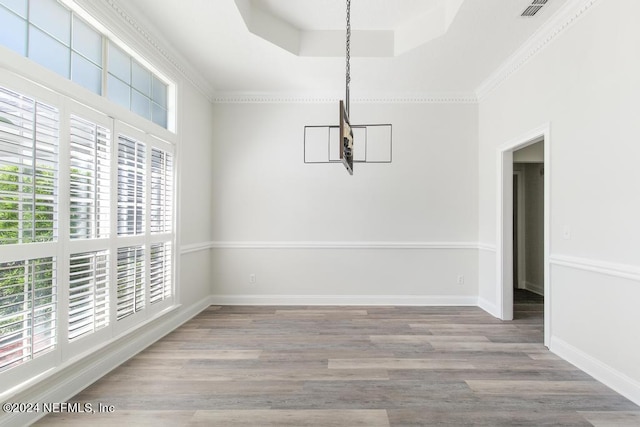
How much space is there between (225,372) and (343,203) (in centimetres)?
270

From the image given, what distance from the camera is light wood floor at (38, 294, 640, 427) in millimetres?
2041

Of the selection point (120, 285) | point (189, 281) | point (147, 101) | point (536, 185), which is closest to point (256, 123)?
point (147, 101)

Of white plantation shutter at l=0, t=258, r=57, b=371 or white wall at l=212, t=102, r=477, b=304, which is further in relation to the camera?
white wall at l=212, t=102, r=477, b=304

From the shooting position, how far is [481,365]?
9.00 ft

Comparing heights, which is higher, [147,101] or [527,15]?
[527,15]

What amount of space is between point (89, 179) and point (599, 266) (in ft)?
12.7

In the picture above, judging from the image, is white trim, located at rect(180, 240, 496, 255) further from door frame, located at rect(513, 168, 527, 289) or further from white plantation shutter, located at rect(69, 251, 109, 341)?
white plantation shutter, located at rect(69, 251, 109, 341)

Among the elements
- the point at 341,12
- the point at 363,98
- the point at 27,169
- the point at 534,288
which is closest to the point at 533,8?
the point at 341,12

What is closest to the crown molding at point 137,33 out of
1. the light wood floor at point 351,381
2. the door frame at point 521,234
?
the light wood floor at point 351,381

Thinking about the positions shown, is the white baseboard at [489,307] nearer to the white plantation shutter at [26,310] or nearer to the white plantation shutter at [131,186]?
the white plantation shutter at [131,186]

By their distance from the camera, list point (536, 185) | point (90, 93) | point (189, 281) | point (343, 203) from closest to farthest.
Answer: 1. point (90, 93)
2. point (189, 281)
3. point (343, 203)
4. point (536, 185)

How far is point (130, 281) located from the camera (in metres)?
2.88

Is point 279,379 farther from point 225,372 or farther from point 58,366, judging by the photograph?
point 58,366

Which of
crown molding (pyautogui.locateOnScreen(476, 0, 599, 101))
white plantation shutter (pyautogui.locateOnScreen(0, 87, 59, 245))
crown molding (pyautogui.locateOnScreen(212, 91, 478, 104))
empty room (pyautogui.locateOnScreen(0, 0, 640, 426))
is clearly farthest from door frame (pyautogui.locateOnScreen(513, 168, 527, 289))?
white plantation shutter (pyautogui.locateOnScreen(0, 87, 59, 245))
